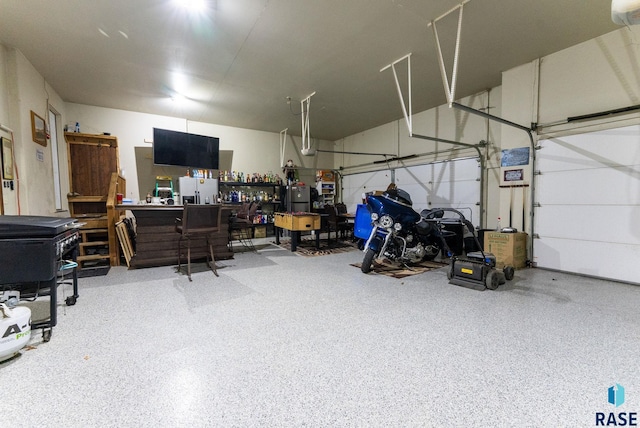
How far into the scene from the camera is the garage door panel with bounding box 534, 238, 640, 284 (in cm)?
350

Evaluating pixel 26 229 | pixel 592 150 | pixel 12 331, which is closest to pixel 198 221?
pixel 26 229

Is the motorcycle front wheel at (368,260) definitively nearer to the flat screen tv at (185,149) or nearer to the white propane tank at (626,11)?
the white propane tank at (626,11)

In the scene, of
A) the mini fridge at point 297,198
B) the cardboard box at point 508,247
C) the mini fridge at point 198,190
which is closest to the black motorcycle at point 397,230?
the cardboard box at point 508,247

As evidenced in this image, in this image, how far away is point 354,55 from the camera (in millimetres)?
4125

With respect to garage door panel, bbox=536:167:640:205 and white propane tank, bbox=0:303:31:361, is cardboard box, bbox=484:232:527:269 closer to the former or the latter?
garage door panel, bbox=536:167:640:205

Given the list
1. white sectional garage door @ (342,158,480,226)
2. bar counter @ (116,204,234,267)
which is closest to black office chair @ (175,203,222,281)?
bar counter @ (116,204,234,267)

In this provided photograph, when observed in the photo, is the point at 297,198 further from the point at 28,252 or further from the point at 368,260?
the point at 28,252

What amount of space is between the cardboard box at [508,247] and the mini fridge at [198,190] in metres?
6.50

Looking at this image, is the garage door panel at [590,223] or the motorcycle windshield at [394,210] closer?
the garage door panel at [590,223]

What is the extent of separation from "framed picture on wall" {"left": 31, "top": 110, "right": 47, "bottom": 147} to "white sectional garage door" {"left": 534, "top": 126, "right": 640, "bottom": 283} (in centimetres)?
821

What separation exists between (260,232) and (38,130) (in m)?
5.06

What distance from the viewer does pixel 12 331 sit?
175cm

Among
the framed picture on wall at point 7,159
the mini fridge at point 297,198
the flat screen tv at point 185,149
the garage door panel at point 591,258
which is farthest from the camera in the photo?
the mini fridge at point 297,198

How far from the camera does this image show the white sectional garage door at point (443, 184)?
5.68 meters
